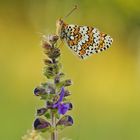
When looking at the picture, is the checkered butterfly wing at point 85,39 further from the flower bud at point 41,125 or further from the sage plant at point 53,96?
the flower bud at point 41,125

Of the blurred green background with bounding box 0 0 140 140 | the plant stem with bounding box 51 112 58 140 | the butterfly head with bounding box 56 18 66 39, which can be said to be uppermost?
the blurred green background with bounding box 0 0 140 140

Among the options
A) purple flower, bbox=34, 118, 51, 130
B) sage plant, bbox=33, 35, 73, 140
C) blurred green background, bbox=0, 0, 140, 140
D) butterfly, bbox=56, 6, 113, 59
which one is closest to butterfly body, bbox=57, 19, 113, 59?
butterfly, bbox=56, 6, 113, 59

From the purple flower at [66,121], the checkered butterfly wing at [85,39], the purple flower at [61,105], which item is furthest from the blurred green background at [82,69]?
the purple flower at [61,105]

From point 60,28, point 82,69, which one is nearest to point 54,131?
point 60,28

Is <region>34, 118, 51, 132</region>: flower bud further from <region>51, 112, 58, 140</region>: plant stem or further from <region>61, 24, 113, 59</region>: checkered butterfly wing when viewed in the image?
<region>61, 24, 113, 59</region>: checkered butterfly wing

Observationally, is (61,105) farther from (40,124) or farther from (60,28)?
(60,28)
